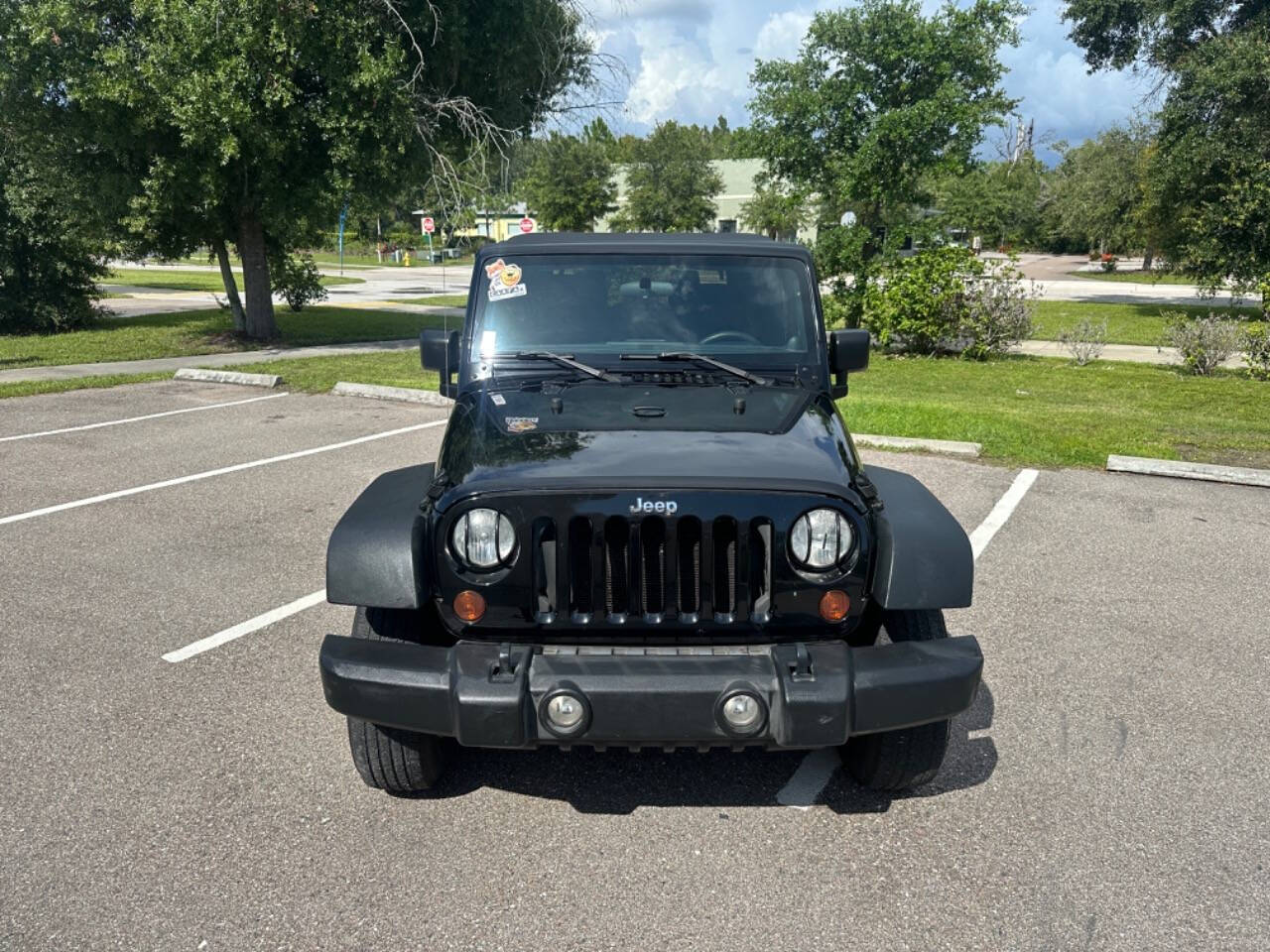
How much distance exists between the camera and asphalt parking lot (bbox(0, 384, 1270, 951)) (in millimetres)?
2814

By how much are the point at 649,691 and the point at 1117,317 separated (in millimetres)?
25100

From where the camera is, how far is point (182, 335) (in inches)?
735

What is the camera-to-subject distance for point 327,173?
15.4 metres

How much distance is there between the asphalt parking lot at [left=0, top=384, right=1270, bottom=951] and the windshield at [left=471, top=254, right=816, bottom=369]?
1.59 metres

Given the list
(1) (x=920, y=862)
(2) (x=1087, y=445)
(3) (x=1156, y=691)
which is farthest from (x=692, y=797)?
(2) (x=1087, y=445)

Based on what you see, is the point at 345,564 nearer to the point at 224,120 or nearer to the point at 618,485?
the point at 618,485

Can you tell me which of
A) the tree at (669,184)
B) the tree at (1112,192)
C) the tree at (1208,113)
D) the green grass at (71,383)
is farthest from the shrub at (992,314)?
the tree at (669,184)

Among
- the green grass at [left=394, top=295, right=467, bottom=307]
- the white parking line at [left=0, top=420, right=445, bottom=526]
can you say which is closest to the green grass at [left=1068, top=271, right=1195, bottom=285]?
the green grass at [left=394, top=295, right=467, bottom=307]

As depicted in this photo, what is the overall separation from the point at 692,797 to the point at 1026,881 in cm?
106

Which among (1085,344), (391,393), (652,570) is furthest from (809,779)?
(1085,344)

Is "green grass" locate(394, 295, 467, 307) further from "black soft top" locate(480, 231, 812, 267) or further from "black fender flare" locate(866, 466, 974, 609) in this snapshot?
"black fender flare" locate(866, 466, 974, 609)

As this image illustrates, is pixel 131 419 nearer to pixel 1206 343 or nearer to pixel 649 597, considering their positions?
pixel 649 597

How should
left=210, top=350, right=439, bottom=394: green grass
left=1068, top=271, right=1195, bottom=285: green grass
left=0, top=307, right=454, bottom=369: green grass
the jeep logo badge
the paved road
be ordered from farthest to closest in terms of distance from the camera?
left=1068, top=271, right=1195, bottom=285: green grass
the paved road
left=0, top=307, right=454, bottom=369: green grass
left=210, top=350, right=439, bottom=394: green grass
the jeep logo badge

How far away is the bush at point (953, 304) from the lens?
15.0 m
